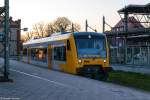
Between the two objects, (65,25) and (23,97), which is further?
(65,25)

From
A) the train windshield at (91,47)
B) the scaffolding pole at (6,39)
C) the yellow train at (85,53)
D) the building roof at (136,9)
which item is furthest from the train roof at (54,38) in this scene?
the building roof at (136,9)

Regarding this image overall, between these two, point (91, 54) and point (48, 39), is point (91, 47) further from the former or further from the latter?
point (48, 39)

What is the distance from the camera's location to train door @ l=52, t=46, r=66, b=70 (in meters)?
33.4

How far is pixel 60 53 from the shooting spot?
113 feet

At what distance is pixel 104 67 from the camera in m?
31.0

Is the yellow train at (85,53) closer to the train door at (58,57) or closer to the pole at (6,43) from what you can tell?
A: the train door at (58,57)

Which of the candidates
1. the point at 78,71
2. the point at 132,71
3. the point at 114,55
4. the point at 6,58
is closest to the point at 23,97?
the point at 6,58

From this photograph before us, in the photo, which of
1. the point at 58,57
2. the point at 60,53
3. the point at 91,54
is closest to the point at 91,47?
the point at 91,54

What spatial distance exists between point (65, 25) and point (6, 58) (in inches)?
4112

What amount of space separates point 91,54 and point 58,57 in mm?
4944

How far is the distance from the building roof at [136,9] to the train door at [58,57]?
17.9 m

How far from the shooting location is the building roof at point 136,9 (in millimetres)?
52656

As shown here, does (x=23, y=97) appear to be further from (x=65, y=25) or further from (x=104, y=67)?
(x=65, y=25)

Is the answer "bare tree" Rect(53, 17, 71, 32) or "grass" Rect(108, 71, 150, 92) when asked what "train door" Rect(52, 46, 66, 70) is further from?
"bare tree" Rect(53, 17, 71, 32)
